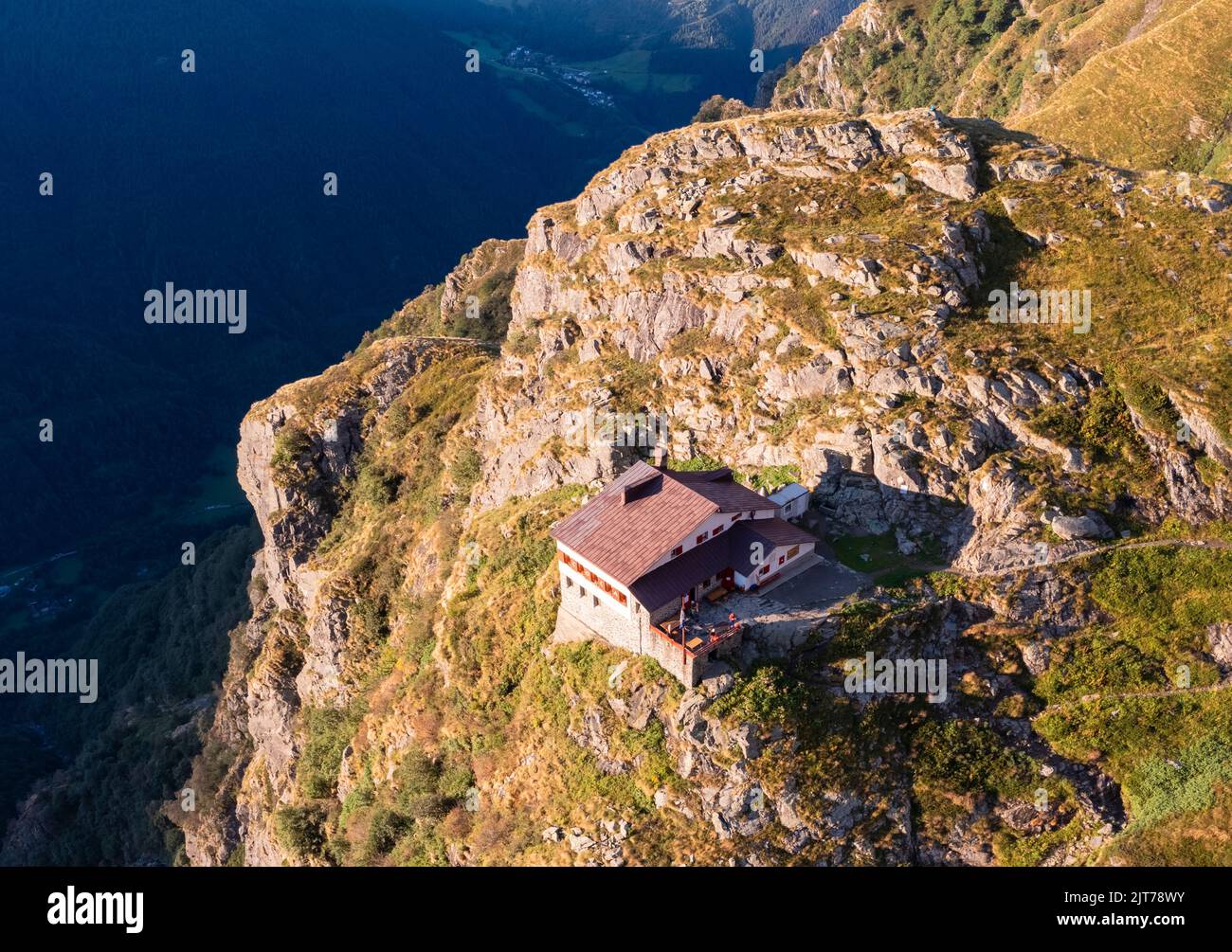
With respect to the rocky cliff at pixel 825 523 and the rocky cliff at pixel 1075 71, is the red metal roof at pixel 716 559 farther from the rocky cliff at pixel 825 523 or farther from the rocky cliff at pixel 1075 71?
the rocky cliff at pixel 1075 71

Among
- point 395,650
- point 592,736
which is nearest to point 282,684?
point 395,650

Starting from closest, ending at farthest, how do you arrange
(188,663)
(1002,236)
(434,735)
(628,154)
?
1. (434,735)
2. (1002,236)
3. (628,154)
4. (188,663)

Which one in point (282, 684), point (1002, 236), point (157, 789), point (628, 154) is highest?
point (628, 154)

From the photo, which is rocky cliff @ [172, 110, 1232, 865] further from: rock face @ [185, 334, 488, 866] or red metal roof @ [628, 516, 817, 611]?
red metal roof @ [628, 516, 817, 611]

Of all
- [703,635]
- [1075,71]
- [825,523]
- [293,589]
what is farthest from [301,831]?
[1075,71]

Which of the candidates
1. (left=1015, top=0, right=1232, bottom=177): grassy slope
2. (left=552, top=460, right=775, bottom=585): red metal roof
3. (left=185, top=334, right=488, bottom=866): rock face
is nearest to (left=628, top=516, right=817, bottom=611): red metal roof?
(left=552, top=460, right=775, bottom=585): red metal roof

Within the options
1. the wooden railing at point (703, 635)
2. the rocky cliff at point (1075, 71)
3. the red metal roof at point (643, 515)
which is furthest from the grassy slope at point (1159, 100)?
the wooden railing at point (703, 635)
